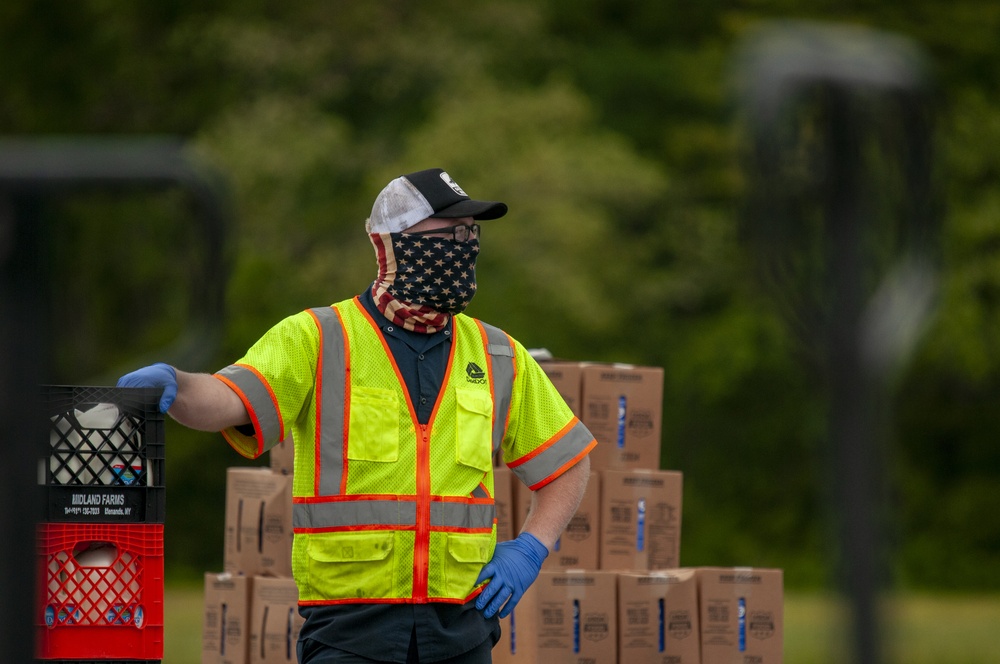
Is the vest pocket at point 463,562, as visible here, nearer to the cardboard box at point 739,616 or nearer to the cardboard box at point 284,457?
the cardboard box at point 284,457

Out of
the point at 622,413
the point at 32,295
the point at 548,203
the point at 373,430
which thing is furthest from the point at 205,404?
the point at 548,203

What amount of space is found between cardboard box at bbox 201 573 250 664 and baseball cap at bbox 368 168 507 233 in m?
2.46

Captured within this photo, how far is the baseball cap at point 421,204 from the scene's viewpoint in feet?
13.0

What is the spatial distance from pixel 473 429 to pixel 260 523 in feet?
7.68

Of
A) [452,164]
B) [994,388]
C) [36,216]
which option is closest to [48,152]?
[36,216]

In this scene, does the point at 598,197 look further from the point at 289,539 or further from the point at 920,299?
the point at 920,299

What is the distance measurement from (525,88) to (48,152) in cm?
2145

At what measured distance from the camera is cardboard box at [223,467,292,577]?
234 inches

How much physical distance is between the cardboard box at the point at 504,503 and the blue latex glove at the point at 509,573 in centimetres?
170

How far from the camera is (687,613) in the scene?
596cm

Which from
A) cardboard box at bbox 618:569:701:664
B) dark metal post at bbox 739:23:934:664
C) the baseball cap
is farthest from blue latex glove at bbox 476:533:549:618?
dark metal post at bbox 739:23:934:664

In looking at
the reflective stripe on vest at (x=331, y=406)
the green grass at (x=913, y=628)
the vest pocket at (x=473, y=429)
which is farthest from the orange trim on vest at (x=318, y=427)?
the green grass at (x=913, y=628)

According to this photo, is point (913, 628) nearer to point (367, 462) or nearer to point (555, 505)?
point (555, 505)

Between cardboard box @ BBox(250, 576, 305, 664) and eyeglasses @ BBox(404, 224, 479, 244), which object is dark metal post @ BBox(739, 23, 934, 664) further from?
cardboard box @ BBox(250, 576, 305, 664)
